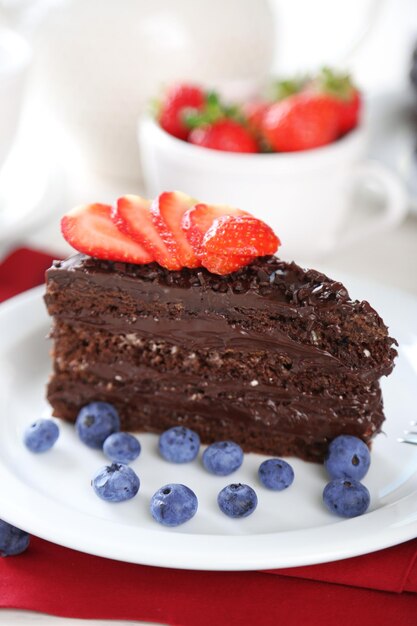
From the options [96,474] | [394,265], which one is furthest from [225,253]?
[394,265]

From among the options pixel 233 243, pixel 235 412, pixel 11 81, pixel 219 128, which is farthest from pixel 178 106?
pixel 235 412

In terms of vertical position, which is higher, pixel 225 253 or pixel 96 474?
pixel 225 253

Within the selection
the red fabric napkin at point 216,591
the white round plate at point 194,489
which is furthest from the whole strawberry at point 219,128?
the red fabric napkin at point 216,591

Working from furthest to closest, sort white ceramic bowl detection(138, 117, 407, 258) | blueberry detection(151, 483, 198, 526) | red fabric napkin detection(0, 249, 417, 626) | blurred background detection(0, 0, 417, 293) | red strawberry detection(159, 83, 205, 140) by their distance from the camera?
blurred background detection(0, 0, 417, 293) → red strawberry detection(159, 83, 205, 140) → white ceramic bowl detection(138, 117, 407, 258) → blueberry detection(151, 483, 198, 526) → red fabric napkin detection(0, 249, 417, 626)

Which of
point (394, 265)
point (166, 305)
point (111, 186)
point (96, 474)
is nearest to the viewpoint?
point (96, 474)

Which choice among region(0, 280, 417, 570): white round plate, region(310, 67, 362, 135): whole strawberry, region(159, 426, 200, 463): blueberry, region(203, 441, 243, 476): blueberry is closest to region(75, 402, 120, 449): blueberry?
region(0, 280, 417, 570): white round plate

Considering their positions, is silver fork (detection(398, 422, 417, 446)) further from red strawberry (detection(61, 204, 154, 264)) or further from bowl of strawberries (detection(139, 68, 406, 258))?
bowl of strawberries (detection(139, 68, 406, 258))

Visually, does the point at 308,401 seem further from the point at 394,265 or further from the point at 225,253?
the point at 394,265
